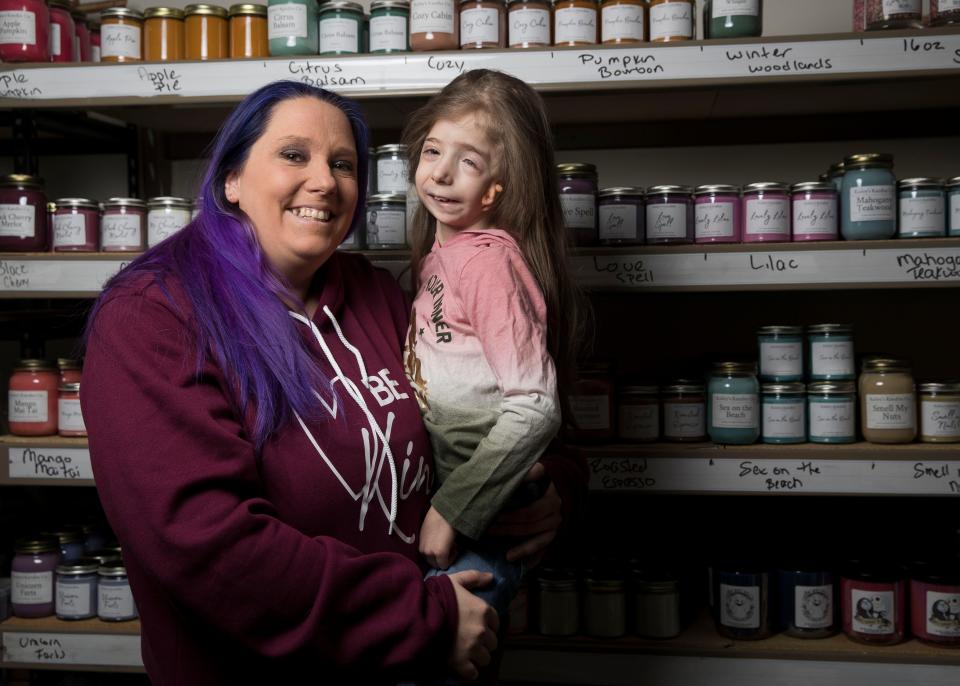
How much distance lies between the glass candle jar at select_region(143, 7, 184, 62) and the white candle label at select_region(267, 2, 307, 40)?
24cm

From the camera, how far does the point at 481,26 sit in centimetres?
171

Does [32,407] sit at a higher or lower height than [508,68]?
lower

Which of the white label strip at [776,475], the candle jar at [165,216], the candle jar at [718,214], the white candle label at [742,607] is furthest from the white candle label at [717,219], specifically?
the candle jar at [165,216]

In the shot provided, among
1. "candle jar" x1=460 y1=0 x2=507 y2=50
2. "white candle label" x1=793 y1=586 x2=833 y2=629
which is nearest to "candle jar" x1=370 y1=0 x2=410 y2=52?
"candle jar" x1=460 y1=0 x2=507 y2=50

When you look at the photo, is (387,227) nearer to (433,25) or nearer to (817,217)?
(433,25)

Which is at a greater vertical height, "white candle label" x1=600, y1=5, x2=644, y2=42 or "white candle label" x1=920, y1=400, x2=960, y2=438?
"white candle label" x1=600, y1=5, x2=644, y2=42

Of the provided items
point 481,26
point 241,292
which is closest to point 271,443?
point 241,292

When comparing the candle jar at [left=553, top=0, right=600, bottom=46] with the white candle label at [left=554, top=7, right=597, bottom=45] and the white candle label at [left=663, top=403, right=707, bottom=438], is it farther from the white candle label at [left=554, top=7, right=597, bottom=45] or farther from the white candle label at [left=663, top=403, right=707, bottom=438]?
the white candle label at [left=663, top=403, right=707, bottom=438]

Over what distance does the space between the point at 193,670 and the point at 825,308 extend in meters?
1.73

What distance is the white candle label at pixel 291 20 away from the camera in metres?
1.73

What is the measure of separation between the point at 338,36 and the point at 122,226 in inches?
23.3

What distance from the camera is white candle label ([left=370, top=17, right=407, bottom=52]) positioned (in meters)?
1.72

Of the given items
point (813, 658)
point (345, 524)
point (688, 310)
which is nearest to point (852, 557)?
point (813, 658)

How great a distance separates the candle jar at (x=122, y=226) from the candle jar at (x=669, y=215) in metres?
1.05
